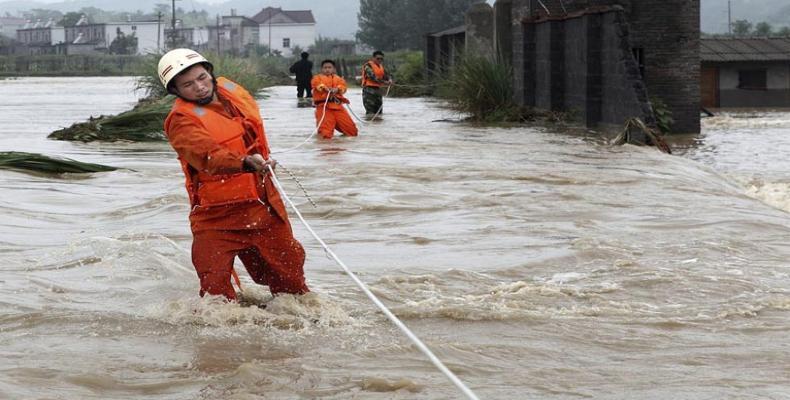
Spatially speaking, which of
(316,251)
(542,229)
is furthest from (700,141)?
(316,251)

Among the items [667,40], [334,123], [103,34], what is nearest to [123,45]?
[103,34]

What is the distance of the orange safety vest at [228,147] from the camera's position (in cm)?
715

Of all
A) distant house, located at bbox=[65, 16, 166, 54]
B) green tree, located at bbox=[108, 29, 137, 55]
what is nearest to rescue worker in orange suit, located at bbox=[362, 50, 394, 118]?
green tree, located at bbox=[108, 29, 137, 55]

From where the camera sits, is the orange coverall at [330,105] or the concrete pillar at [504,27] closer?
the orange coverall at [330,105]

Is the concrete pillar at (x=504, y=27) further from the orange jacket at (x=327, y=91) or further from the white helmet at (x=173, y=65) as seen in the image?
the white helmet at (x=173, y=65)

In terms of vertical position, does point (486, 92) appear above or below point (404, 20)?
below

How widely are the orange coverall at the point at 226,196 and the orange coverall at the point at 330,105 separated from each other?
1432cm

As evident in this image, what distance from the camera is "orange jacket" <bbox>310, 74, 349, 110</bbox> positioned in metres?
21.8

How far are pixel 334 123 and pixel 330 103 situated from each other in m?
0.42

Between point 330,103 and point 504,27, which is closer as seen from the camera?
point 330,103

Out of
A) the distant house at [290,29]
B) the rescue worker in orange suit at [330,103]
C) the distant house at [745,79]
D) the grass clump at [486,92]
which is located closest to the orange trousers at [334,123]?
the rescue worker in orange suit at [330,103]

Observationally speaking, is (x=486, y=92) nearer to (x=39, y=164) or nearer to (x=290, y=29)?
(x=39, y=164)

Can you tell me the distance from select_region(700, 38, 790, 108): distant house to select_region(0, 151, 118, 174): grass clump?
28.7 meters

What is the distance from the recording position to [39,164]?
15195mm
